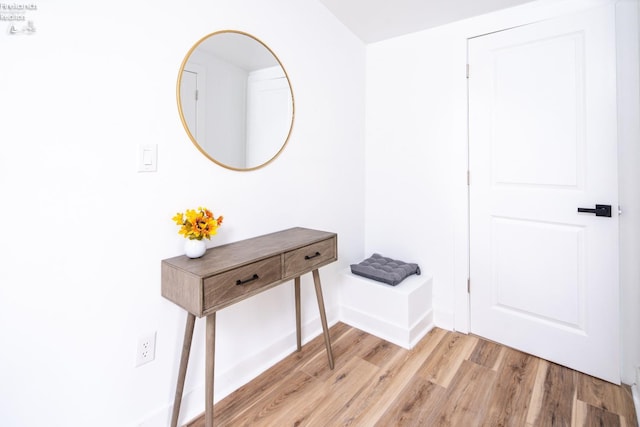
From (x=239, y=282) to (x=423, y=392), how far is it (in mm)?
1198

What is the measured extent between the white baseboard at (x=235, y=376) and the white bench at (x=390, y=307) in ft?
1.09

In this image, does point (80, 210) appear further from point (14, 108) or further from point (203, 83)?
point (203, 83)

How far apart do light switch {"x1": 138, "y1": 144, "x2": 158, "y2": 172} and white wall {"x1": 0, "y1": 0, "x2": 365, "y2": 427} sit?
21 mm

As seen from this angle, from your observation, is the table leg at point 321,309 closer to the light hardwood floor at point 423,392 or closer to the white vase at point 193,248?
the light hardwood floor at point 423,392

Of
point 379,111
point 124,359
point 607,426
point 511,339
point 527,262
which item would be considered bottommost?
point 607,426

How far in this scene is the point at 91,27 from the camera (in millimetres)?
1153

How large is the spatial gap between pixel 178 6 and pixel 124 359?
152cm

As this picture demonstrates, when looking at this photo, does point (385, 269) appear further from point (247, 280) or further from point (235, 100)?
point (235, 100)

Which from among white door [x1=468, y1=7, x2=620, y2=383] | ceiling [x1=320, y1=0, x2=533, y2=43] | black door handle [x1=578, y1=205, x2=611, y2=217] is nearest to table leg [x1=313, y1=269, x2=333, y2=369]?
white door [x1=468, y1=7, x2=620, y2=383]

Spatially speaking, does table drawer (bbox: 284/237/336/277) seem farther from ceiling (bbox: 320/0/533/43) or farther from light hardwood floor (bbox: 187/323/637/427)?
ceiling (bbox: 320/0/533/43)

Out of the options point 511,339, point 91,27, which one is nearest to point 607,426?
point 511,339

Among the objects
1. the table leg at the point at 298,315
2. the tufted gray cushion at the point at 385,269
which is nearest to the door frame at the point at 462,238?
the tufted gray cushion at the point at 385,269

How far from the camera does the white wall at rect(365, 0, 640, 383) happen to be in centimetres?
227

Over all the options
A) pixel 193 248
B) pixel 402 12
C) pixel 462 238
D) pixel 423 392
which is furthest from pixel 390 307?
pixel 402 12
